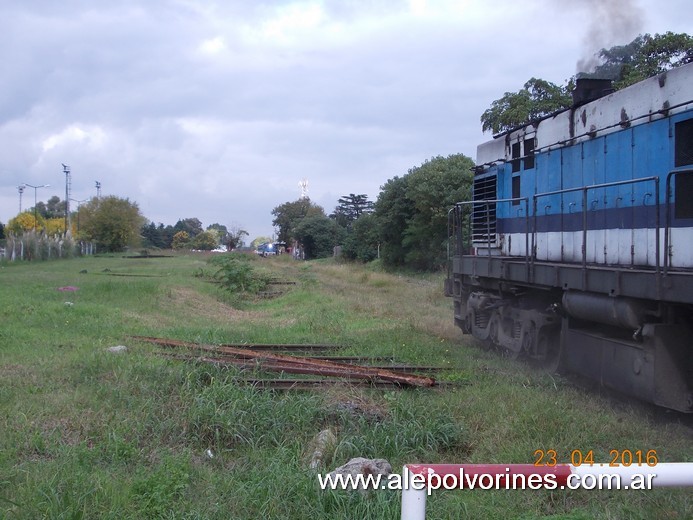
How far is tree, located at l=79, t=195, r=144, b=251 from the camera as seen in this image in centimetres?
7150

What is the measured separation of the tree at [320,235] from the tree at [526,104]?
143ft

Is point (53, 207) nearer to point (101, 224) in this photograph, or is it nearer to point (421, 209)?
point (101, 224)

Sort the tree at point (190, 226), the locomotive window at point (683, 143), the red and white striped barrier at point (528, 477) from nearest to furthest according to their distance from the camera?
the red and white striped barrier at point (528, 477) → the locomotive window at point (683, 143) → the tree at point (190, 226)

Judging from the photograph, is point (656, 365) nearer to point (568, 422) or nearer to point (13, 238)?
point (568, 422)

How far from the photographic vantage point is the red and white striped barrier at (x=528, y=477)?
2.37 meters

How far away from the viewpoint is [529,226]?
10859 mm

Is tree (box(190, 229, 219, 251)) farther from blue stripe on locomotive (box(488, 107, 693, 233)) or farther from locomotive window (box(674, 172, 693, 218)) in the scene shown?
locomotive window (box(674, 172, 693, 218))

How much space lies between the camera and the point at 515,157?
12.0 metres

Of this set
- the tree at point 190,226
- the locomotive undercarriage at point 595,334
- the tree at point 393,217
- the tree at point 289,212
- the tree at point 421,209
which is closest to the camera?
the locomotive undercarriage at point 595,334

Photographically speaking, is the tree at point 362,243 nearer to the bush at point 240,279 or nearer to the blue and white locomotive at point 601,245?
the bush at point 240,279

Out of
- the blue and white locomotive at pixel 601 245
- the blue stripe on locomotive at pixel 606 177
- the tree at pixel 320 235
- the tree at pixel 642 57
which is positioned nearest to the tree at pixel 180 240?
the tree at pixel 320 235

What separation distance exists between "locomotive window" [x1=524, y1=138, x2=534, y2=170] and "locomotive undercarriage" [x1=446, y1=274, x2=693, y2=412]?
80.5 inches

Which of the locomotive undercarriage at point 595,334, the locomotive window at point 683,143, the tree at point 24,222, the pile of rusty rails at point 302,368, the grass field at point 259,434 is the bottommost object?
the grass field at point 259,434

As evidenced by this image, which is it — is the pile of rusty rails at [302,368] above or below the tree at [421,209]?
below
